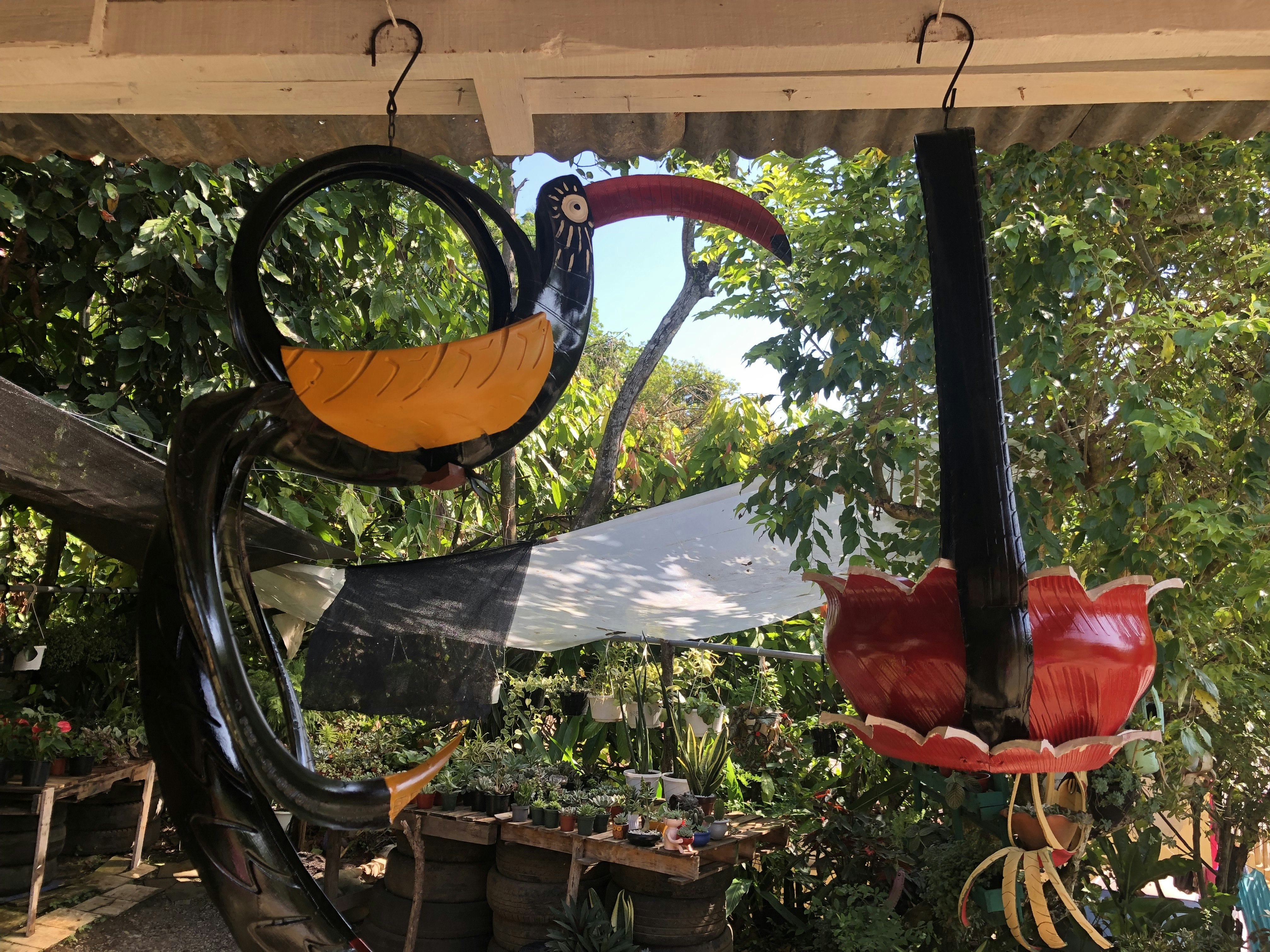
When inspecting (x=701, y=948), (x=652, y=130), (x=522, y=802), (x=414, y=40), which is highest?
(x=652, y=130)

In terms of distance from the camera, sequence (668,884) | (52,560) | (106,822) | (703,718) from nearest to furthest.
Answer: (668,884)
(52,560)
(703,718)
(106,822)

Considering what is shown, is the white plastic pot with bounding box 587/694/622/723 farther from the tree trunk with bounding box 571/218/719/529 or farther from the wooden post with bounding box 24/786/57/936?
the wooden post with bounding box 24/786/57/936

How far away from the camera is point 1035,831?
0.78m

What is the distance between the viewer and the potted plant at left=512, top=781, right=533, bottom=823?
3691 millimetres

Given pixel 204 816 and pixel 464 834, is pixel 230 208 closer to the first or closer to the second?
pixel 464 834

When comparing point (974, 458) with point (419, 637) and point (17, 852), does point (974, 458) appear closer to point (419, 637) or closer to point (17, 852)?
point (419, 637)

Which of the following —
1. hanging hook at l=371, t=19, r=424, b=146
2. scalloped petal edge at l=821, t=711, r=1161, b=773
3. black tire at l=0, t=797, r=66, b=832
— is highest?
hanging hook at l=371, t=19, r=424, b=146

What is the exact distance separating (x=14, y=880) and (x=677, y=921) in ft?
10.5

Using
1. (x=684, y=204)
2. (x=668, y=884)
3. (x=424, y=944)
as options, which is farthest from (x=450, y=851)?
(x=684, y=204)

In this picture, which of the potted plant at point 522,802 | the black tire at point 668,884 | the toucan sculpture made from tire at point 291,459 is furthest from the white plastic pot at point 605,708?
the toucan sculpture made from tire at point 291,459

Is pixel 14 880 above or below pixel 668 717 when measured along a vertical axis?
below

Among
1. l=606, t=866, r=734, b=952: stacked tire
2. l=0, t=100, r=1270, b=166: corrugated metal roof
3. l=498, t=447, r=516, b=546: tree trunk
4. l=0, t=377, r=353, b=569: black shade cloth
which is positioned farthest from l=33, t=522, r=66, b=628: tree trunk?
l=0, t=100, r=1270, b=166: corrugated metal roof

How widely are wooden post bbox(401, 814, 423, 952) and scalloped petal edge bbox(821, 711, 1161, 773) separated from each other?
3.43 metres

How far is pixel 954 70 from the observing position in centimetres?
100
